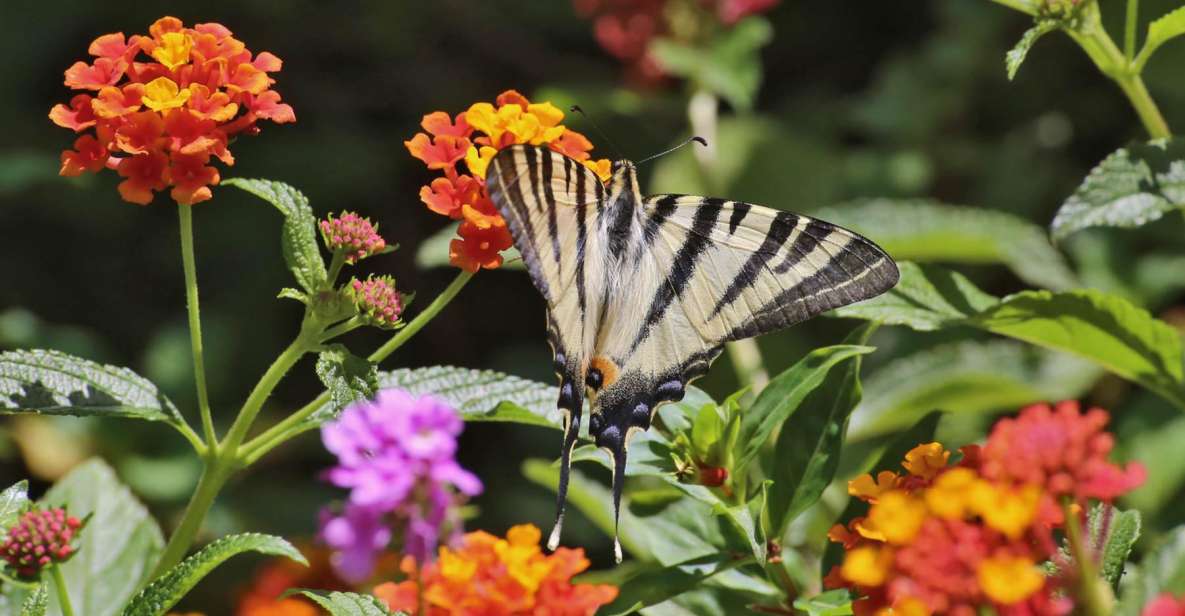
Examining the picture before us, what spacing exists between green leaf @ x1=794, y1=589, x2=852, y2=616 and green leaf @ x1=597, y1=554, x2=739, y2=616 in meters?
0.11

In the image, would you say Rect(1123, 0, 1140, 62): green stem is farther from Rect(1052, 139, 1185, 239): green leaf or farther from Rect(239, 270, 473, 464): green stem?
Rect(239, 270, 473, 464): green stem

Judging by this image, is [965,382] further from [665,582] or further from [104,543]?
[104,543]

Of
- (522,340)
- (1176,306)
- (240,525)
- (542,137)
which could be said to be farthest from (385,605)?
(1176,306)

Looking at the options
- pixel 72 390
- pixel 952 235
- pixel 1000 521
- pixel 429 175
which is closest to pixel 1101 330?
pixel 1000 521

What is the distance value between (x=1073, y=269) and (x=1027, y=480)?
7.72ft

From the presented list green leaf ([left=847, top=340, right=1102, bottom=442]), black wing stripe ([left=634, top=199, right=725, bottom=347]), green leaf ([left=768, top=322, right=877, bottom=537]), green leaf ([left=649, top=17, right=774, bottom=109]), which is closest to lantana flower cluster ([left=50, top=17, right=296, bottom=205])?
black wing stripe ([left=634, top=199, right=725, bottom=347])

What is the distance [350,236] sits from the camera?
4.95ft

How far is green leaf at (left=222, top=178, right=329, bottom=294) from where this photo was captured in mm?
1549

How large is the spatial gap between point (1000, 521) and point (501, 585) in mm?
654

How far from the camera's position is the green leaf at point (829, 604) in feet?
4.73

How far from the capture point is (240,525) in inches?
116

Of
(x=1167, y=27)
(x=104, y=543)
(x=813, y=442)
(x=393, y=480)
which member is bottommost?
(x=104, y=543)

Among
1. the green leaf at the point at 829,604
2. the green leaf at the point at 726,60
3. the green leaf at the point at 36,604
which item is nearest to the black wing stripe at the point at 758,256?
the green leaf at the point at 829,604

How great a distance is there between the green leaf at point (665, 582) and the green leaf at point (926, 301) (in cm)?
41
